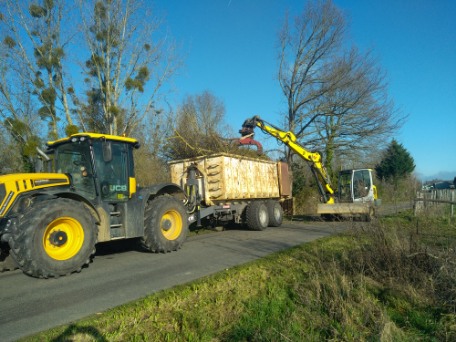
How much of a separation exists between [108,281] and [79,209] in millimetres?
1436

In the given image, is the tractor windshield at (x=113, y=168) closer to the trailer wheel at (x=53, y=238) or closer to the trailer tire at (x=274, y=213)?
the trailer wheel at (x=53, y=238)

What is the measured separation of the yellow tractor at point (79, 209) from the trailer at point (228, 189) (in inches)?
79.1

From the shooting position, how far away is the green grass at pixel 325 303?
3.94m

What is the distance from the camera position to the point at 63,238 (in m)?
6.57

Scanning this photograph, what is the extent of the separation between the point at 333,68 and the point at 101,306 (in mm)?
20988

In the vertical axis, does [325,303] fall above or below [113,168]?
below

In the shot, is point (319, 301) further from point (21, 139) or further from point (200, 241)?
point (21, 139)

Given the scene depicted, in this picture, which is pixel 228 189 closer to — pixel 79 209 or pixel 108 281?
pixel 79 209

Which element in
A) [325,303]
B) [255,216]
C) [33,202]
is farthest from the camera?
[255,216]

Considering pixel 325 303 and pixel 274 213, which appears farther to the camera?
pixel 274 213

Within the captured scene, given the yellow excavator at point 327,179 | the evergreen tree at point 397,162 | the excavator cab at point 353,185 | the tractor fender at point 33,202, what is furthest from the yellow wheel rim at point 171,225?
the evergreen tree at point 397,162

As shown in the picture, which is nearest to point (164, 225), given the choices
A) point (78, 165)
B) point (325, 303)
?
point (78, 165)

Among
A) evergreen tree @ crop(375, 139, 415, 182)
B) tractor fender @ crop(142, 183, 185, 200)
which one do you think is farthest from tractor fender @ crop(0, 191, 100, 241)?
evergreen tree @ crop(375, 139, 415, 182)

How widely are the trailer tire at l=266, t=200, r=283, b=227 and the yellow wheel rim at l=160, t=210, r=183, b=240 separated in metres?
5.80
